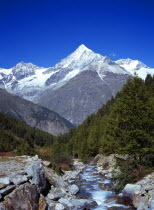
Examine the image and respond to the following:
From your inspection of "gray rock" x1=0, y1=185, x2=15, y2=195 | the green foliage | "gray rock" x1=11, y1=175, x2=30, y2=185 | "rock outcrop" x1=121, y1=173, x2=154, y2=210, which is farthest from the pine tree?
"gray rock" x1=0, y1=185, x2=15, y2=195

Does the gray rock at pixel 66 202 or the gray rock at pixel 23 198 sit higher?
the gray rock at pixel 23 198

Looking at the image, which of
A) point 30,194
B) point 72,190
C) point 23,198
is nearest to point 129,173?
point 72,190

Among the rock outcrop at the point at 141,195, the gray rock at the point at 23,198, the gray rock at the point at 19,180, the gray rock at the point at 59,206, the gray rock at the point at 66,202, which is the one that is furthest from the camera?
the gray rock at the point at 66,202

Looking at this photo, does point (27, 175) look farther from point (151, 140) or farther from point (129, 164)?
point (151, 140)

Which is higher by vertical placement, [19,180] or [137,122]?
[137,122]

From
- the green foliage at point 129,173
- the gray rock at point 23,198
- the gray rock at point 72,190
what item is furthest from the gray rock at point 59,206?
the green foliage at point 129,173

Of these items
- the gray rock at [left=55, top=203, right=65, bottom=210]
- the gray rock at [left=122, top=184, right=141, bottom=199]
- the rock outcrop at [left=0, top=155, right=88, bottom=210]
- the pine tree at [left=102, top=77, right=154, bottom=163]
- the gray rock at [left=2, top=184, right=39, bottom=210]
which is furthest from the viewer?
the pine tree at [left=102, top=77, right=154, bottom=163]

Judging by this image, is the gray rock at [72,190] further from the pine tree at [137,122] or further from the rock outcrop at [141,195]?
the pine tree at [137,122]

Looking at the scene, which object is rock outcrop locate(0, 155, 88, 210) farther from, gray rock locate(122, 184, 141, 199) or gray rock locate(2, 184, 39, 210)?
gray rock locate(122, 184, 141, 199)

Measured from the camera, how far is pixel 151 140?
83.6ft

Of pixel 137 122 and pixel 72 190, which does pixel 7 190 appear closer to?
pixel 72 190

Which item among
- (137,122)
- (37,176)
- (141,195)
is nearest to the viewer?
(141,195)

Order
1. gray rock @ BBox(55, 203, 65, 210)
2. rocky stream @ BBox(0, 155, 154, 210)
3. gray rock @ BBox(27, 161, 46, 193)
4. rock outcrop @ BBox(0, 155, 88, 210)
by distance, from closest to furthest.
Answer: rock outcrop @ BBox(0, 155, 88, 210) < rocky stream @ BBox(0, 155, 154, 210) < gray rock @ BBox(55, 203, 65, 210) < gray rock @ BBox(27, 161, 46, 193)

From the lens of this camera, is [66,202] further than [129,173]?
No
